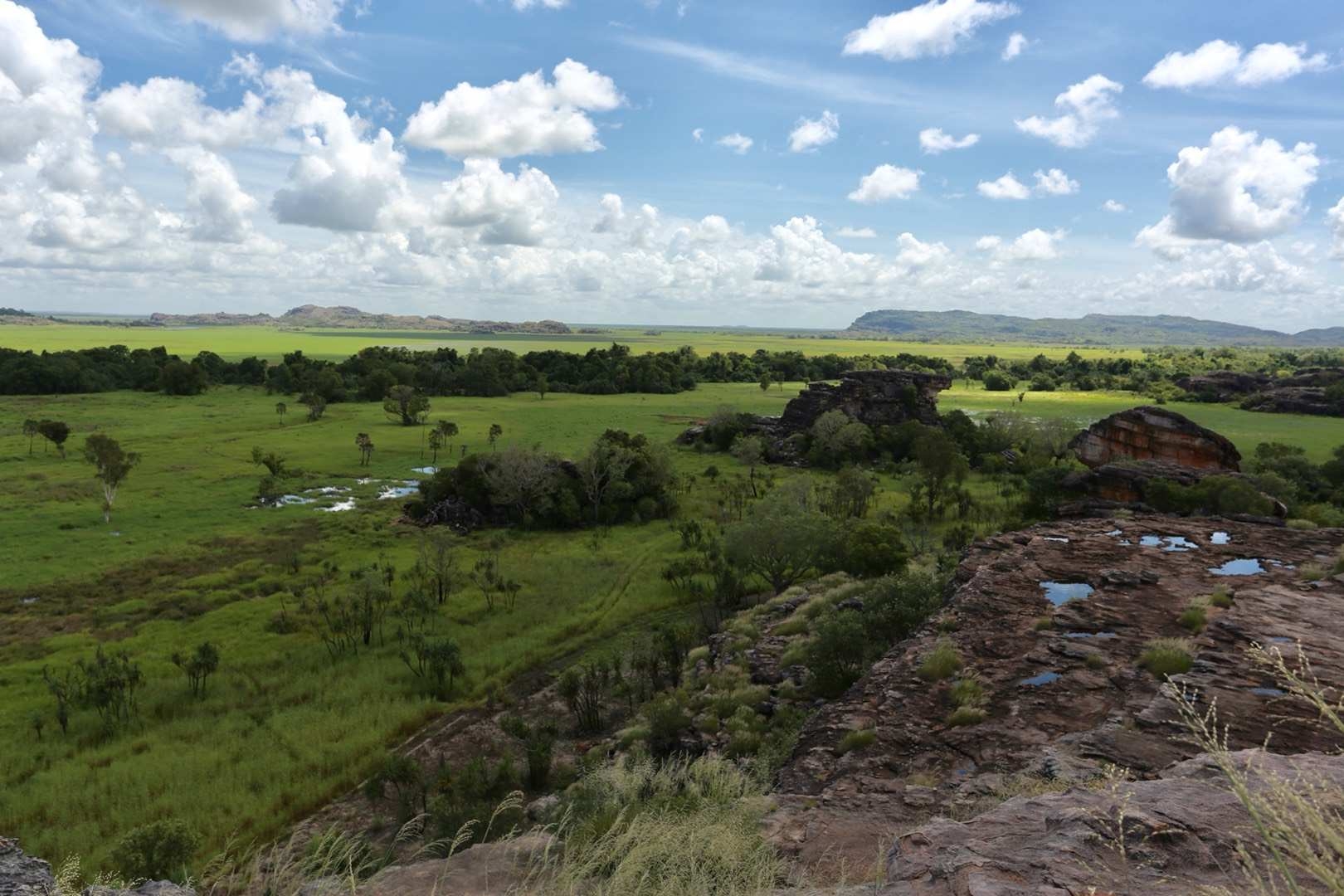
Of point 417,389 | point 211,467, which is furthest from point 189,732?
point 417,389

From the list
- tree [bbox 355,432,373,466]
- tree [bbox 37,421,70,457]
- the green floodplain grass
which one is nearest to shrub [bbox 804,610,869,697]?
the green floodplain grass

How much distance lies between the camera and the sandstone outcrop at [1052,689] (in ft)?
42.5

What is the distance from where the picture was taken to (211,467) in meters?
66.9

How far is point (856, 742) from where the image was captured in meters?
16.3

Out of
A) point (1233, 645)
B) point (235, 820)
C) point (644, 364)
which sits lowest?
point (235, 820)

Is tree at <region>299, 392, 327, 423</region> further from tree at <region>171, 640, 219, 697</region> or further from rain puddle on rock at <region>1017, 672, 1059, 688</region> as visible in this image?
rain puddle on rock at <region>1017, 672, 1059, 688</region>

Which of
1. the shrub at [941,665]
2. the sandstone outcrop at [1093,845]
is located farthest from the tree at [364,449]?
the sandstone outcrop at [1093,845]

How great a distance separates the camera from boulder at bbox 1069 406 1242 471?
60.7 m

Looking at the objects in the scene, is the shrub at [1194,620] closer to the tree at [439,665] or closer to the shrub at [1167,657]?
the shrub at [1167,657]

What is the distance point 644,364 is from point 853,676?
13610cm

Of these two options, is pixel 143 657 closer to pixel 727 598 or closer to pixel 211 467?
pixel 727 598

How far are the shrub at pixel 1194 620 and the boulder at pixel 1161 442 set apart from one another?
43.4 meters

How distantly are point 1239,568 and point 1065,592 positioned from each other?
7379 millimetres

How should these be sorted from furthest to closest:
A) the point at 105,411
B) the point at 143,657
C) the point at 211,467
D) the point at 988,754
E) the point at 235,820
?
the point at 105,411 → the point at 211,467 → the point at 143,657 → the point at 235,820 → the point at 988,754
